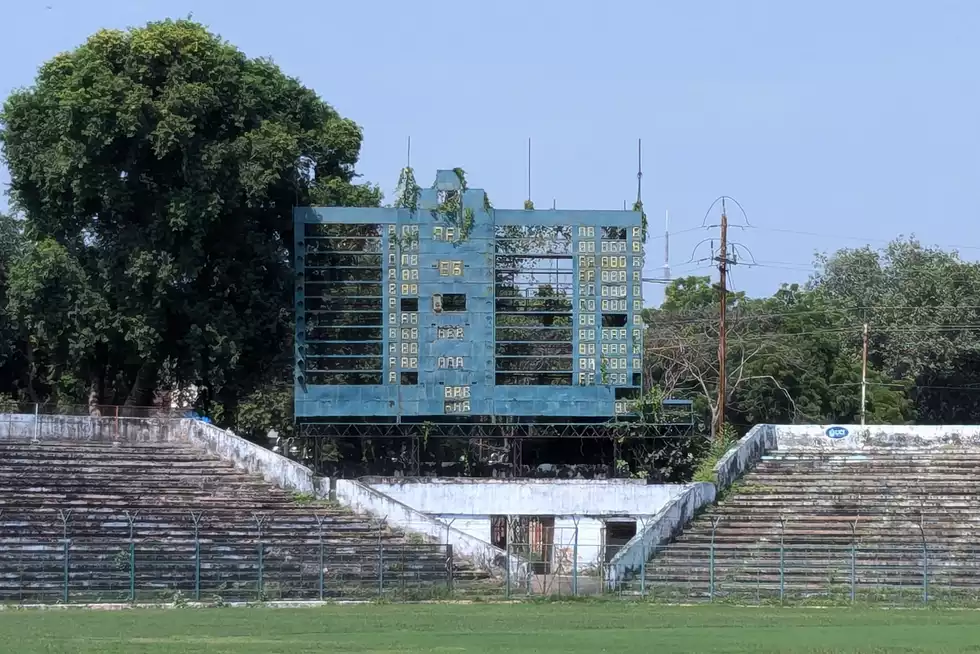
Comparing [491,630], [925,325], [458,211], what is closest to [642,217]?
[458,211]

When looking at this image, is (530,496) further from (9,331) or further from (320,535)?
(9,331)

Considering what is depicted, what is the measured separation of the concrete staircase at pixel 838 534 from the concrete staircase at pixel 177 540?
18.3 feet

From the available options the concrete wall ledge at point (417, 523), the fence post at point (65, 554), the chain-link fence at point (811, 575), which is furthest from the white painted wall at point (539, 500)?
the fence post at point (65, 554)

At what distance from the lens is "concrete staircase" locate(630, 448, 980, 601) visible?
115 feet

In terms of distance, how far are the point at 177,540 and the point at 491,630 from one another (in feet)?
40.6

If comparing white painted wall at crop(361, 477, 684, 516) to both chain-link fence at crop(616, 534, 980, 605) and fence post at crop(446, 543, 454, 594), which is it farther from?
fence post at crop(446, 543, 454, 594)

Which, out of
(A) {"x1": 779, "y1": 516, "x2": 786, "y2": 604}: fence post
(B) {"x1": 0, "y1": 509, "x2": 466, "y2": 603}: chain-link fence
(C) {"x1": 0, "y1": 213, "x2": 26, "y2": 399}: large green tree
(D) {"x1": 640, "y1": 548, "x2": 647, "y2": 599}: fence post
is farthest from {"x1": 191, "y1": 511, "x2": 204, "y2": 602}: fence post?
(C) {"x1": 0, "y1": 213, "x2": 26, "y2": 399}: large green tree

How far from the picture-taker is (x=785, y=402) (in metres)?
63.5

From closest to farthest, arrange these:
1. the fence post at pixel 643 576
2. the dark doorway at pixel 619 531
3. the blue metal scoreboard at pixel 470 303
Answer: the fence post at pixel 643 576, the blue metal scoreboard at pixel 470 303, the dark doorway at pixel 619 531

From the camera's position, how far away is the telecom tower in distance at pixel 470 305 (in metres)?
41.0

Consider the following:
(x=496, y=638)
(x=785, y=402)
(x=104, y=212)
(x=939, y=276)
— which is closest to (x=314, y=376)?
(x=104, y=212)

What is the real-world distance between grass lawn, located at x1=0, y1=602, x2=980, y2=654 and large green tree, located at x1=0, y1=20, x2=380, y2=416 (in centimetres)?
1536

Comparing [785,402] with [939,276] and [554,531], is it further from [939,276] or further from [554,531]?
[554,531]

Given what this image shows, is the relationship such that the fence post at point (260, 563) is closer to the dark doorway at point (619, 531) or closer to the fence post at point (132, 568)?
the fence post at point (132, 568)
